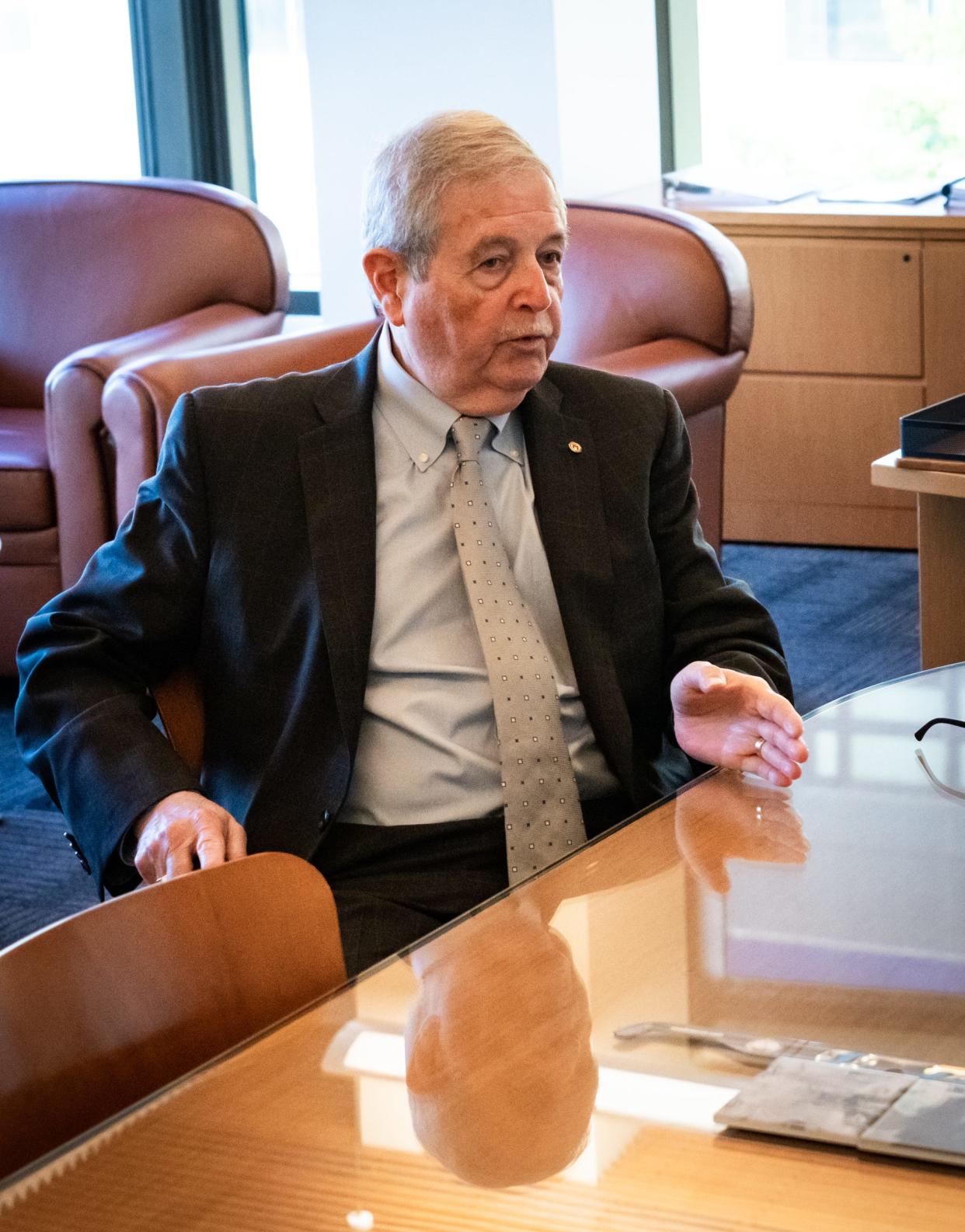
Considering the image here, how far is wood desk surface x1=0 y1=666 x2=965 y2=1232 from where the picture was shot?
34.7 inches

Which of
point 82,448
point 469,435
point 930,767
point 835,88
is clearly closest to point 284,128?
point 835,88

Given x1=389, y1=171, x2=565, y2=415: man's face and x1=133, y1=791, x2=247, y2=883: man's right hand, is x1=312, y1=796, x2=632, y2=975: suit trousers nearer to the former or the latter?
x1=133, y1=791, x2=247, y2=883: man's right hand

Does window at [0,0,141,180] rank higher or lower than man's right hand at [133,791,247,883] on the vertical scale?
higher

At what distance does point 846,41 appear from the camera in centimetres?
523

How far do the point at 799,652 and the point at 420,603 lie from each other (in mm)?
2501

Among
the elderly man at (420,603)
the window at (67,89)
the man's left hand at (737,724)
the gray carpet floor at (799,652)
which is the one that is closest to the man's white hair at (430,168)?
the elderly man at (420,603)

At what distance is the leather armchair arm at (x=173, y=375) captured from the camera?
3.12m

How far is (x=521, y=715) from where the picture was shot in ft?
5.73

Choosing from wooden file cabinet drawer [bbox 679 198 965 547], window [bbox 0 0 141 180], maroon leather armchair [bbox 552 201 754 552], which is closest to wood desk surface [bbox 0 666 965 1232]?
maroon leather armchair [bbox 552 201 754 552]

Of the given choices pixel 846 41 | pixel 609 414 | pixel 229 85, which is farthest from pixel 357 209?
pixel 609 414

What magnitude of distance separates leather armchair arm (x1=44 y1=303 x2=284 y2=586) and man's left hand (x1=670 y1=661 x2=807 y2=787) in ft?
7.61

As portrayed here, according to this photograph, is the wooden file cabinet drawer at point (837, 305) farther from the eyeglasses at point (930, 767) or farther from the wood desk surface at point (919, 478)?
the eyeglasses at point (930, 767)

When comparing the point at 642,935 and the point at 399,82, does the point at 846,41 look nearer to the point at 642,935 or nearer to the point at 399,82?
the point at 399,82

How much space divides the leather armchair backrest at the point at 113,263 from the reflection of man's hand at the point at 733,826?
10.6ft
